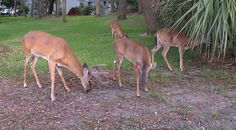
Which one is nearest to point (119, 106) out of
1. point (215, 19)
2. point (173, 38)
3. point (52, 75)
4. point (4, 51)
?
point (52, 75)

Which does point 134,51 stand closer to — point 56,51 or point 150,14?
point 56,51

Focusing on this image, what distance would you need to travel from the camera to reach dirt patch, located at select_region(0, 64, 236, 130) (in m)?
6.52

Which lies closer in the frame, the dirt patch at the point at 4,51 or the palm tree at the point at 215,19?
the palm tree at the point at 215,19

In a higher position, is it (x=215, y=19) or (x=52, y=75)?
(x=215, y=19)

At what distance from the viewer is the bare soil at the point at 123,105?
652 cm

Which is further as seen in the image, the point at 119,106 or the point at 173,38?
the point at 173,38

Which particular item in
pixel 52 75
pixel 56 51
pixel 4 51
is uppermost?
pixel 56 51

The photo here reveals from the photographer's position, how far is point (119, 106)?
23.9 feet

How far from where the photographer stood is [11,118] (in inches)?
266

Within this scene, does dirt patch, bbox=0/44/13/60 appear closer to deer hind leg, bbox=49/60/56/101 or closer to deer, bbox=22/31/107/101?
deer, bbox=22/31/107/101

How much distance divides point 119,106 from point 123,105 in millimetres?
97

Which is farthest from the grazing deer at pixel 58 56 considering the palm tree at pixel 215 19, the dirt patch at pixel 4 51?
the dirt patch at pixel 4 51

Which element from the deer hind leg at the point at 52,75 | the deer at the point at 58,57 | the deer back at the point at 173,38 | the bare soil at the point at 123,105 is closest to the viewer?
the bare soil at the point at 123,105

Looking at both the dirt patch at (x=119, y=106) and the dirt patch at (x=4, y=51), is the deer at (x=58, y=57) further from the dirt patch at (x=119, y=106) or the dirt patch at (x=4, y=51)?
the dirt patch at (x=4, y=51)
